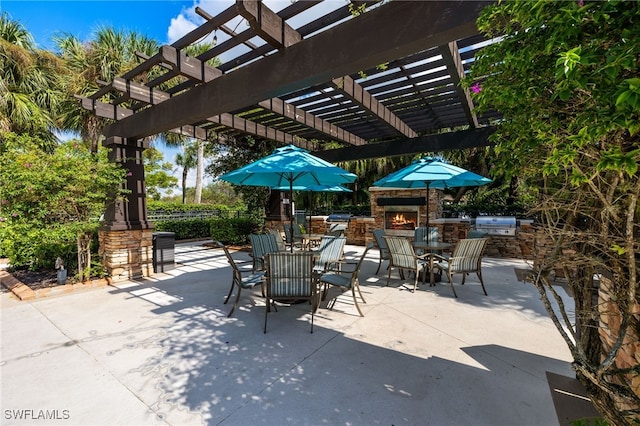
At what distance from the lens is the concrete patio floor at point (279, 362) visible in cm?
195

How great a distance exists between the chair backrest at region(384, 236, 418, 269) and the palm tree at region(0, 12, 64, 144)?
10869 mm

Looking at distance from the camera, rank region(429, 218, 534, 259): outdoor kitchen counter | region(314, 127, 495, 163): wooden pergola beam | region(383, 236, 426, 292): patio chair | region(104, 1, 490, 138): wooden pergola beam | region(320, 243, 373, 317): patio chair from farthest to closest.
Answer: region(429, 218, 534, 259): outdoor kitchen counter < region(314, 127, 495, 163): wooden pergola beam < region(383, 236, 426, 292): patio chair < region(320, 243, 373, 317): patio chair < region(104, 1, 490, 138): wooden pergola beam

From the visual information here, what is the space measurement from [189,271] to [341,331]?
13.8ft

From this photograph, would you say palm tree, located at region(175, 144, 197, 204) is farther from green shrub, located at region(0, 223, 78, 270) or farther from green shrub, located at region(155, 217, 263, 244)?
green shrub, located at region(0, 223, 78, 270)

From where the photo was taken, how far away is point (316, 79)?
3090 millimetres

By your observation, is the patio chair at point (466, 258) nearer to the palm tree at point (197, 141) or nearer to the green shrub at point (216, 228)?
the green shrub at point (216, 228)

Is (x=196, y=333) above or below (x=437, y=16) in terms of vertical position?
below

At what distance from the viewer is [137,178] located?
5707 millimetres

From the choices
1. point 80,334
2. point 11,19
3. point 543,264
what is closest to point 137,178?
point 80,334

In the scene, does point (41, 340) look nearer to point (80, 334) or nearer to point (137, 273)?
point (80, 334)

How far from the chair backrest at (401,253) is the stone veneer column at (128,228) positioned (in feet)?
15.4

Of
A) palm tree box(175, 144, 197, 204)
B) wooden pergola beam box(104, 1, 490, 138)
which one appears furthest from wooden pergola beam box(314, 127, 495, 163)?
palm tree box(175, 144, 197, 204)

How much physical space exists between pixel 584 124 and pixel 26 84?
14.4 m

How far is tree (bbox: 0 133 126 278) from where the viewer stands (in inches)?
178
